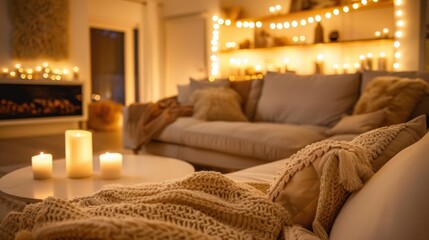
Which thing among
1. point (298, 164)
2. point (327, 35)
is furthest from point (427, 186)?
point (327, 35)

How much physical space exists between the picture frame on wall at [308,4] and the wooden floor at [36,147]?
3131 mm

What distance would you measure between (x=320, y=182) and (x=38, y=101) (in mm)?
5275

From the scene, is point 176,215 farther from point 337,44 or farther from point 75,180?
point 337,44

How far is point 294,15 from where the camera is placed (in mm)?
5543

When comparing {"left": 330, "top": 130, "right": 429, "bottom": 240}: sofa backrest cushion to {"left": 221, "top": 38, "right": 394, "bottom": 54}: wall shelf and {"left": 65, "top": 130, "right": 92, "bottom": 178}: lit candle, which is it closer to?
{"left": 65, "top": 130, "right": 92, "bottom": 178}: lit candle

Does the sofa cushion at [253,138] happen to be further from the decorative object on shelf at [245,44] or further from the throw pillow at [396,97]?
the decorative object on shelf at [245,44]

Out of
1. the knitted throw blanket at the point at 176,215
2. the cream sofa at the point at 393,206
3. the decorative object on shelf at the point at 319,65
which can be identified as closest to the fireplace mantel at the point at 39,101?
the decorative object on shelf at the point at 319,65

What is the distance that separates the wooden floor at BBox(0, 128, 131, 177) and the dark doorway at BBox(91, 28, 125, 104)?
1.50m

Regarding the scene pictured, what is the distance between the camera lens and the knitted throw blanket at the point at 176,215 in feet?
2.00

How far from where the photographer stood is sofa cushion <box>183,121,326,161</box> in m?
2.56

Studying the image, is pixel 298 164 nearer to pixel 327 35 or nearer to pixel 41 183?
pixel 41 183

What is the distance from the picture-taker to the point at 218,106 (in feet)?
11.5

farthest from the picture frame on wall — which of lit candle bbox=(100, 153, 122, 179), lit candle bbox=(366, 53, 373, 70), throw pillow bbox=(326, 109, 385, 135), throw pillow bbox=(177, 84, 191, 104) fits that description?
lit candle bbox=(100, 153, 122, 179)

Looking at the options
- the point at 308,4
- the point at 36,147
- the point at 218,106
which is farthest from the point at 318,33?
the point at 36,147
